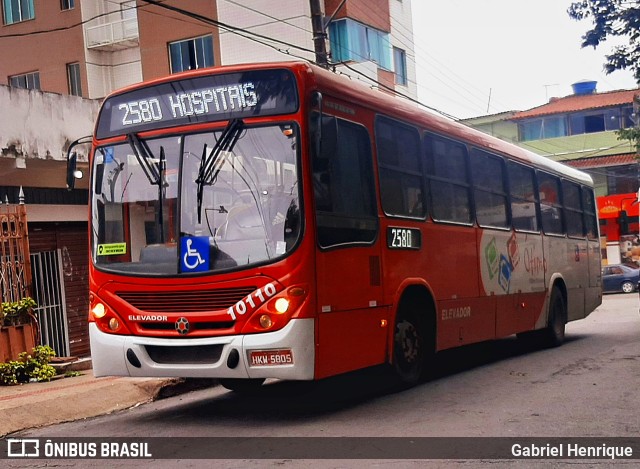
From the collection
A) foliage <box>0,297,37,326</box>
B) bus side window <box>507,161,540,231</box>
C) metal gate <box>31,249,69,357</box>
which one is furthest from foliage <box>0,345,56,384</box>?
bus side window <box>507,161,540,231</box>

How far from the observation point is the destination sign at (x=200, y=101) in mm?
8289

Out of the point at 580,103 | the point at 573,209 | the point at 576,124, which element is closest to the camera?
the point at 573,209

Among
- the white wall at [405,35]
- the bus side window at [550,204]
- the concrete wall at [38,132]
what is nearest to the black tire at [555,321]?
the bus side window at [550,204]

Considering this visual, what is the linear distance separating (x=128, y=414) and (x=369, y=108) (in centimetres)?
405

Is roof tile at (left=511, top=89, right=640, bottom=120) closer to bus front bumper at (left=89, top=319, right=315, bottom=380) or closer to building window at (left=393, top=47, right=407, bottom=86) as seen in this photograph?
building window at (left=393, top=47, right=407, bottom=86)

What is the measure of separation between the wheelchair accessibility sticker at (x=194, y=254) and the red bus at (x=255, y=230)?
13mm

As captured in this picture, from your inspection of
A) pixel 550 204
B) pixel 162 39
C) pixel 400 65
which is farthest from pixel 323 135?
pixel 400 65

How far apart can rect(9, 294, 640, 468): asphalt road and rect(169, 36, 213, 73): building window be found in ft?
68.9

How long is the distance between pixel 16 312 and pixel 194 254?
4.88m

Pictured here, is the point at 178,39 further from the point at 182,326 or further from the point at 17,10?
the point at 182,326

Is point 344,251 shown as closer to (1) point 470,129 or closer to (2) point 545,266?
(1) point 470,129

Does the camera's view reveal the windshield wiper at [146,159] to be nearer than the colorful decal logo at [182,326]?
No

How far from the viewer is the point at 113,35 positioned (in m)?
33.5

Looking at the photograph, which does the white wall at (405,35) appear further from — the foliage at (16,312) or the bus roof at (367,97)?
the foliage at (16,312)
